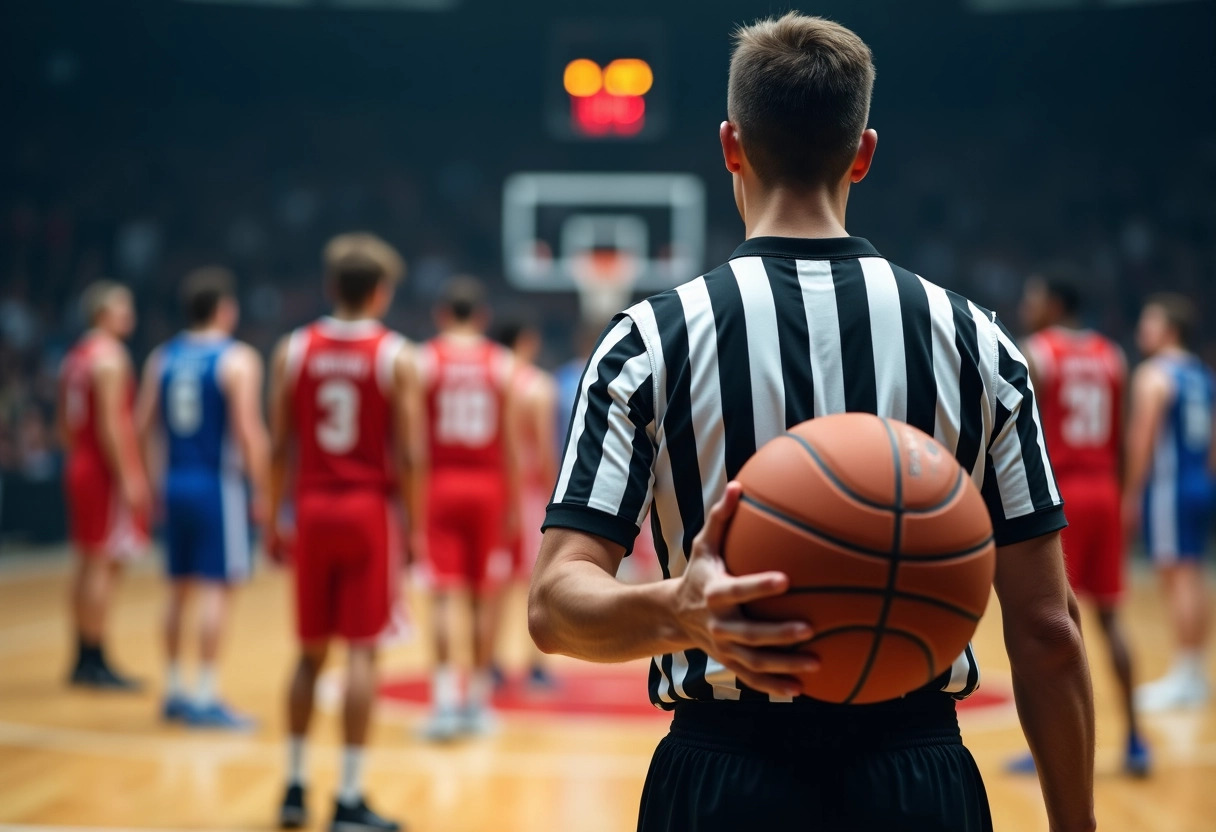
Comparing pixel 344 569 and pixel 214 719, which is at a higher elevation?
pixel 344 569

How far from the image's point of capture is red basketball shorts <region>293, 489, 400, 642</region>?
465 centimetres

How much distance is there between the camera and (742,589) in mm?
1194

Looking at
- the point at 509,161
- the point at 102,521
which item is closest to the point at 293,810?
the point at 102,521

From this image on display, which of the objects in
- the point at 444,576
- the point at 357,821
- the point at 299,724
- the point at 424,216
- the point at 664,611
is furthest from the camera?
the point at 424,216

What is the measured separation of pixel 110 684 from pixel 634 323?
21.8 feet

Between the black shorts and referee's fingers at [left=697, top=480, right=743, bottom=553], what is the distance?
1.35 feet

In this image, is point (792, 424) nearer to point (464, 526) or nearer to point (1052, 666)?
point (1052, 666)

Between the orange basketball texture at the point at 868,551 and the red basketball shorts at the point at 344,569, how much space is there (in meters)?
3.49

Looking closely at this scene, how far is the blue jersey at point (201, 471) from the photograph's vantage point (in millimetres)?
6434

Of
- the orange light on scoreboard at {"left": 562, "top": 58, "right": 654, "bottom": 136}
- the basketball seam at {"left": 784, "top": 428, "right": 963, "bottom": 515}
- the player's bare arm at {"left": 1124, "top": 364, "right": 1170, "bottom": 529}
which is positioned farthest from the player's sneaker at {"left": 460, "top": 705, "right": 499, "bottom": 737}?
the orange light on scoreboard at {"left": 562, "top": 58, "right": 654, "bottom": 136}

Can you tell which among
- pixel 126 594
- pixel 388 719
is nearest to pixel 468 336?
pixel 388 719

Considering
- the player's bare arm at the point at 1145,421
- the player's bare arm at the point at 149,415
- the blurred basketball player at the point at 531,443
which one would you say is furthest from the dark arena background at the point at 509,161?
the player's bare arm at the point at 1145,421

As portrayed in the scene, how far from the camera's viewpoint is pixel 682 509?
163cm

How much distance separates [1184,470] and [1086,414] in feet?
6.27
